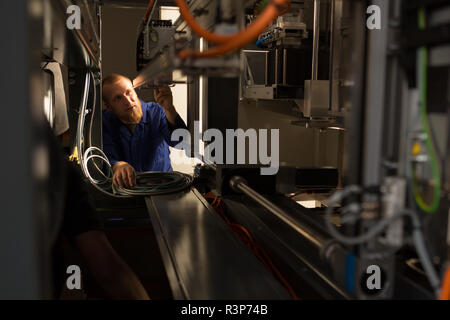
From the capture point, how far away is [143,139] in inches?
134

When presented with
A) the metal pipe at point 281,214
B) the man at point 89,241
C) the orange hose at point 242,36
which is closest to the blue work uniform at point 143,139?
the metal pipe at point 281,214

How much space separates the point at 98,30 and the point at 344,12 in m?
1.57

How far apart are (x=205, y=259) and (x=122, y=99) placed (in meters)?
1.96

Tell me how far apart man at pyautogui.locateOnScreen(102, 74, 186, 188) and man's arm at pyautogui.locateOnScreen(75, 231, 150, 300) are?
149 cm

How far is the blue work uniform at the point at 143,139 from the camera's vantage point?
332 centimetres

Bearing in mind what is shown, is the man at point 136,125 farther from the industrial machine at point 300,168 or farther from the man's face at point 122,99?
the industrial machine at point 300,168

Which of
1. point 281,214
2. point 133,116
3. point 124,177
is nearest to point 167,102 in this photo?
point 133,116

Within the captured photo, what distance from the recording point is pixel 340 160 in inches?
178

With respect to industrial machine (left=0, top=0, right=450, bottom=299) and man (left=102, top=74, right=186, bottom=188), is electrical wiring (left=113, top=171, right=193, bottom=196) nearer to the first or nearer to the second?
industrial machine (left=0, top=0, right=450, bottom=299)

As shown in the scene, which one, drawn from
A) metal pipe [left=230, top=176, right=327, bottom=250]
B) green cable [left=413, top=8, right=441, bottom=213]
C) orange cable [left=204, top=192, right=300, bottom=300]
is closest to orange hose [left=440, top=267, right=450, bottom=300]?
green cable [left=413, top=8, right=441, bottom=213]

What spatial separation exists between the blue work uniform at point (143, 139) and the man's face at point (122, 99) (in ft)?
0.34

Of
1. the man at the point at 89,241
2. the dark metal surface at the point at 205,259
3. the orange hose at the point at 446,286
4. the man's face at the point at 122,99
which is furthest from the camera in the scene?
the man's face at the point at 122,99

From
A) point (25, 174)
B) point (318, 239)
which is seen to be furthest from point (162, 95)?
point (25, 174)
